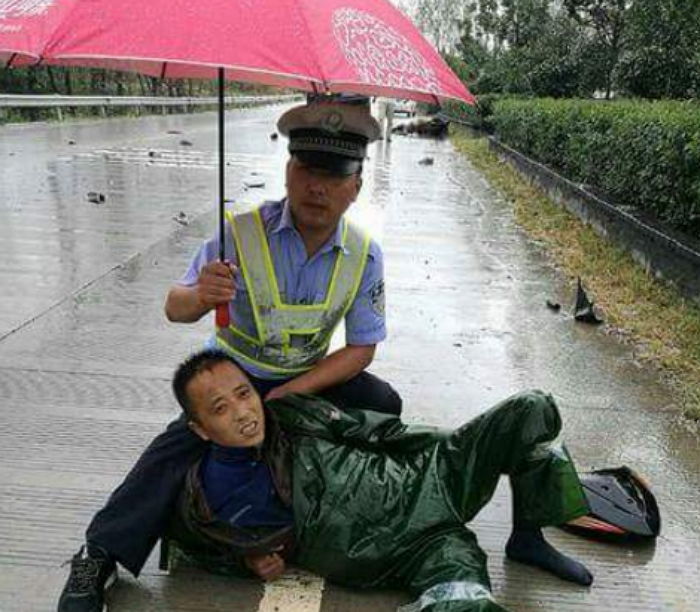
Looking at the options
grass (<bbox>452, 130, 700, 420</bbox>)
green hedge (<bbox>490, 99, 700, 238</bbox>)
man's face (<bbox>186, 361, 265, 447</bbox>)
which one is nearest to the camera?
man's face (<bbox>186, 361, 265, 447</bbox>)

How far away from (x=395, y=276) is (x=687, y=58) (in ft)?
31.0

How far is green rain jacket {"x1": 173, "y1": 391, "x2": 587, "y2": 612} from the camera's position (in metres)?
2.58

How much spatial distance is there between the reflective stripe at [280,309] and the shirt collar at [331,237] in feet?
0.04

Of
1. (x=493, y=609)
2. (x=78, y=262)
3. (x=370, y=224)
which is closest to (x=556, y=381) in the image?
(x=493, y=609)

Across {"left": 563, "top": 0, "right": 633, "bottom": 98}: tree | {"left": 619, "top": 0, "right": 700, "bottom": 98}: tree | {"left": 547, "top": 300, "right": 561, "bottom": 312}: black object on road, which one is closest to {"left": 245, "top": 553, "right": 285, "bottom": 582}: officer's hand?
{"left": 547, "top": 300, "right": 561, "bottom": 312}: black object on road

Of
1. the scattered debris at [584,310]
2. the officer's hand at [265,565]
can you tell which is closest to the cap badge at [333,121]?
the officer's hand at [265,565]

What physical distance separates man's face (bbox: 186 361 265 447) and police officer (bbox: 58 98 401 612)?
187 mm

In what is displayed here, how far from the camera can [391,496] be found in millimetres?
2686

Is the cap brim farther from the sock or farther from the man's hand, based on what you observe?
the sock

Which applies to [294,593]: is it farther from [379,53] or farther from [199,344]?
[199,344]

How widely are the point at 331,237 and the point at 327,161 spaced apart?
0.30 meters

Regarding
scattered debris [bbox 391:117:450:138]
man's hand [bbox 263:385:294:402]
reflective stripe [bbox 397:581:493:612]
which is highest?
man's hand [bbox 263:385:294:402]

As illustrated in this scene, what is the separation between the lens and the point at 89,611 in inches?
95.3

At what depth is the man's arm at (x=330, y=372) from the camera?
9.12 feet
